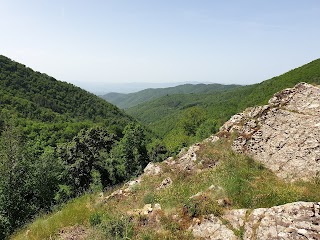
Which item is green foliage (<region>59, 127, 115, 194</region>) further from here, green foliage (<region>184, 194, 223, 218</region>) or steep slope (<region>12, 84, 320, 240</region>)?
green foliage (<region>184, 194, 223, 218</region>)

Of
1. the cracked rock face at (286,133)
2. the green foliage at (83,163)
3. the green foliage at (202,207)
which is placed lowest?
the green foliage at (83,163)

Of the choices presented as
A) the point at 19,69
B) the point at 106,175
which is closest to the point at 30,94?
the point at 19,69

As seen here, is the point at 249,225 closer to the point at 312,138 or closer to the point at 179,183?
the point at 179,183

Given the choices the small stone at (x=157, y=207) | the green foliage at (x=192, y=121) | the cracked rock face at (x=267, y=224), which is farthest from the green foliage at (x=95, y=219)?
the green foliage at (x=192, y=121)

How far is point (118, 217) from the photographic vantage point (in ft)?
30.6

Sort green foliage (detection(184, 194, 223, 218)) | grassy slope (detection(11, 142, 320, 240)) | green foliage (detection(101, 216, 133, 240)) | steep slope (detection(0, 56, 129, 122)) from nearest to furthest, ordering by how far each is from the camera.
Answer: green foliage (detection(101, 216, 133, 240)) → grassy slope (detection(11, 142, 320, 240)) → green foliage (detection(184, 194, 223, 218)) → steep slope (detection(0, 56, 129, 122))

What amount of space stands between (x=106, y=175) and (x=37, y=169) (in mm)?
13057

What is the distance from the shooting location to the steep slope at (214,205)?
8008mm

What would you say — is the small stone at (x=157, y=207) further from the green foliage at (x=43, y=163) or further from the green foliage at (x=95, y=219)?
the green foliage at (x=43, y=163)

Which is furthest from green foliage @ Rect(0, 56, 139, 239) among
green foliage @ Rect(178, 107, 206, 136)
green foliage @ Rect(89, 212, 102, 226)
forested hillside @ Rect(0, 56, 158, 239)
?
green foliage @ Rect(178, 107, 206, 136)

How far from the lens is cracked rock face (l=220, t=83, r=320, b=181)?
12.8 meters

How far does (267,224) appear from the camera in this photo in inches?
310

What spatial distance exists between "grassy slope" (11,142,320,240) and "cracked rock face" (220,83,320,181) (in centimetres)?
120

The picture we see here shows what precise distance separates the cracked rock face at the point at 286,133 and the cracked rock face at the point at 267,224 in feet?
14.4
